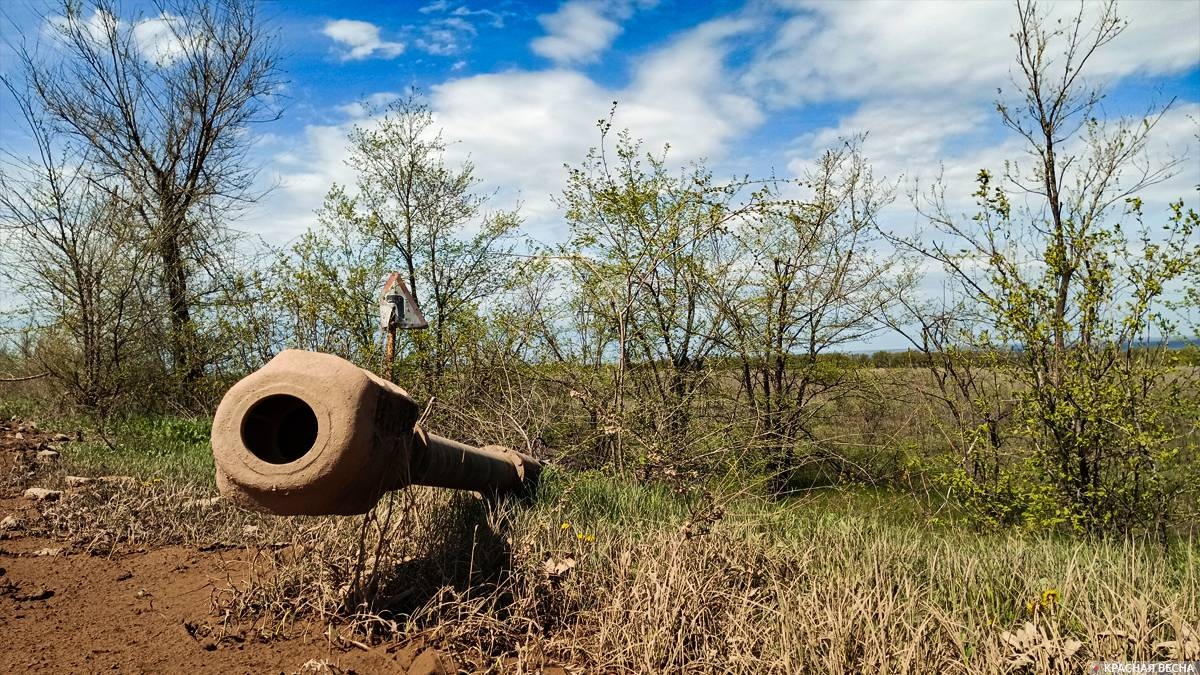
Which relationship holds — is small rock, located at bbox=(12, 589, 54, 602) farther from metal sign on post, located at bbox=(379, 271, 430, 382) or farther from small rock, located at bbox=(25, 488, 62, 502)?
metal sign on post, located at bbox=(379, 271, 430, 382)

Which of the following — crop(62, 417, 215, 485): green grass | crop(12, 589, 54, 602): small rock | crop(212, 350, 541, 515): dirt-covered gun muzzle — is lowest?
crop(12, 589, 54, 602): small rock

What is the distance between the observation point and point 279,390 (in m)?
2.95

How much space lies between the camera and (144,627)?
3.57m

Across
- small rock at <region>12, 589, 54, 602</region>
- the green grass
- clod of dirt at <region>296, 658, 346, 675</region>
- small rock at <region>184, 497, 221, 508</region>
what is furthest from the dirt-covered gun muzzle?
the green grass

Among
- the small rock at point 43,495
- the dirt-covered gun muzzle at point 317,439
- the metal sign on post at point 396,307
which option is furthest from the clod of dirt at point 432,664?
the metal sign on post at point 396,307

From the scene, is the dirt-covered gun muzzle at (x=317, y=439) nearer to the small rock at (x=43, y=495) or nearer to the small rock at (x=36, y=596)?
the small rock at (x=36, y=596)

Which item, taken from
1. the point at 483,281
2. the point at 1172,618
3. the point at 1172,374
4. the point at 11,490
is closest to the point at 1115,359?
the point at 1172,374

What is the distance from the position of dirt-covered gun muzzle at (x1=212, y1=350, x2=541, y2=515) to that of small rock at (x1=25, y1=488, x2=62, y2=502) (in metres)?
3.77

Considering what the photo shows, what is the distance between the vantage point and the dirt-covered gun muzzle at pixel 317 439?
2844 millimetres

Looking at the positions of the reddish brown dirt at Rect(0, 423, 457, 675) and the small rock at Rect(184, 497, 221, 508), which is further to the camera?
the small rock at Rect(184, 497, 221, 508)

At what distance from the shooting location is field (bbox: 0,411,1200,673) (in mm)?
2896

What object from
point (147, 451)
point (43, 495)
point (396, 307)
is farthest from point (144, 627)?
point (147, 451)

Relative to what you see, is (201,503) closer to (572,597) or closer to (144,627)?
(144,627)

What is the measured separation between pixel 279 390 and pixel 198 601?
1701 millimetres
